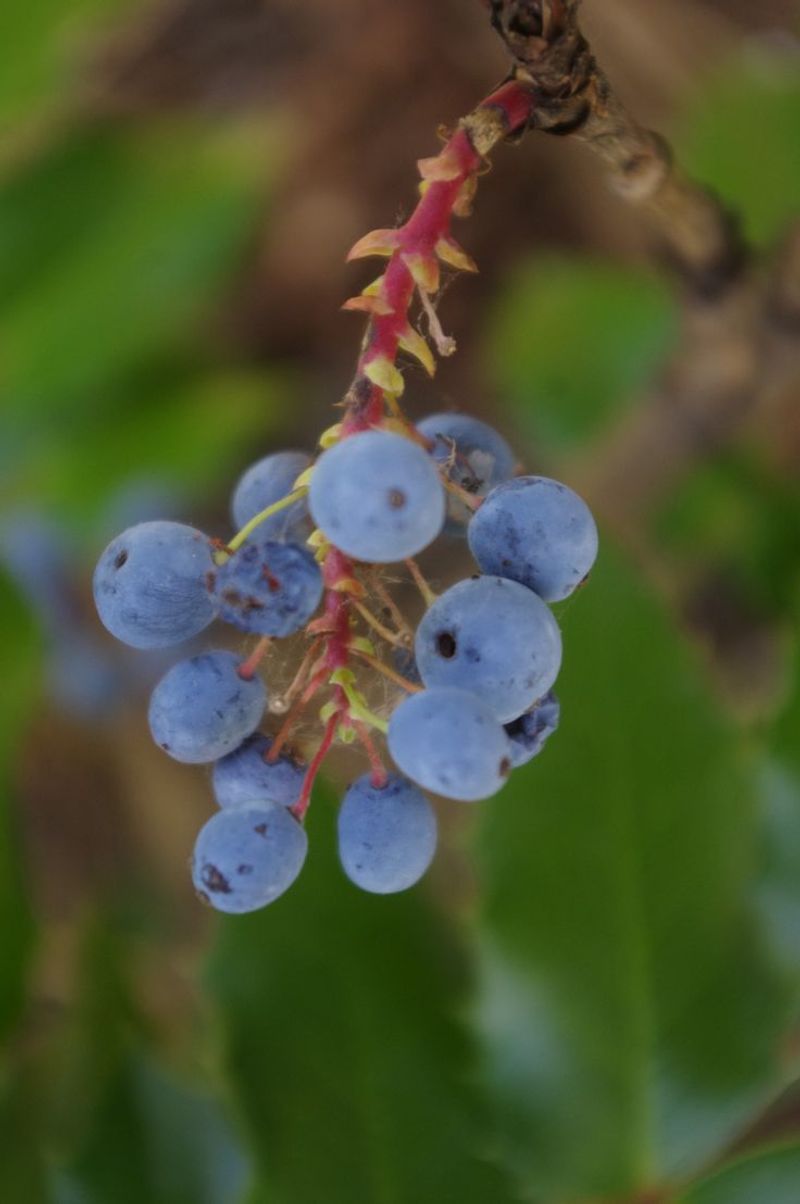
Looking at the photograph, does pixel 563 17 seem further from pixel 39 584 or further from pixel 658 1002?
pixel 39 584

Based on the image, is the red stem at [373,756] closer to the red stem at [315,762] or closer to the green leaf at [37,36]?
the red stem at [315,762]

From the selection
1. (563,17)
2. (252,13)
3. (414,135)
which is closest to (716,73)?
(414,135)

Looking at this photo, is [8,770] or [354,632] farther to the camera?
[8,770]

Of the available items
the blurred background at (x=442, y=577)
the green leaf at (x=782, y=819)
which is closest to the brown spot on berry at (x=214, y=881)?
the blurred background at (x=442, y=577)

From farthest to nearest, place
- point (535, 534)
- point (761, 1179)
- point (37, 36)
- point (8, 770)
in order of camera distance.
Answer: point (8, 770) → point (37, 36) → point (761, 1179) → point (535, 534)

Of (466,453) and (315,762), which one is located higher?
(466,453)

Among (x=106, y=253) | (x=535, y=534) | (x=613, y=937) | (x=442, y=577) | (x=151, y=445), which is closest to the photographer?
(x=535, y=534)

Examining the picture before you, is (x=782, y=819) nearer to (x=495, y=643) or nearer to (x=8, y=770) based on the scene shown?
(x=495, y=643)

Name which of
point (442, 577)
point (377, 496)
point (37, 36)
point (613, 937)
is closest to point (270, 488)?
point (377, 496)
